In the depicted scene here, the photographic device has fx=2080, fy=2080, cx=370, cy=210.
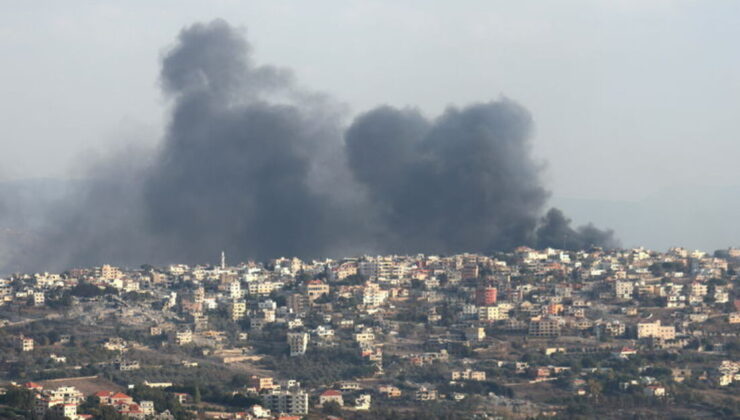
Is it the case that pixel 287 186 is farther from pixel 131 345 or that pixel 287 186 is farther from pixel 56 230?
pixel 131 345

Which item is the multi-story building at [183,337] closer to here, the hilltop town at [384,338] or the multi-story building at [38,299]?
the hilltop town at [384,338]

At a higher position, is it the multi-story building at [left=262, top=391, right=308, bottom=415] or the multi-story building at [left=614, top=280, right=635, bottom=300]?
the multi-story building at [left=614, top=280, right=635, bottom=300]

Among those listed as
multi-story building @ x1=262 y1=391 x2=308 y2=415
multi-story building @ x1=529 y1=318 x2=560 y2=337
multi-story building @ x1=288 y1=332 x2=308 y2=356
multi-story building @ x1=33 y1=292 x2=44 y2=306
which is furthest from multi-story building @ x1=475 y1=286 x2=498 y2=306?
multi-story building @ x1=262 y1=391 x2=308 y2=415

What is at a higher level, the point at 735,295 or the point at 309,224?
the point at 309,224

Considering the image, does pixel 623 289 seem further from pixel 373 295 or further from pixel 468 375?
pixel 468 375

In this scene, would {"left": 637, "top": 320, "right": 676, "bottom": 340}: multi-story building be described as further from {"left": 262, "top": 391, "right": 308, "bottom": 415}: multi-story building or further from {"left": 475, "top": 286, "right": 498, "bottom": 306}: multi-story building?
{"left": 262, "top": 391, "right": 308, "bottom": 415}: multi-story building


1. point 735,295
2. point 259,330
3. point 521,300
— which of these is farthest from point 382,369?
point 735,295

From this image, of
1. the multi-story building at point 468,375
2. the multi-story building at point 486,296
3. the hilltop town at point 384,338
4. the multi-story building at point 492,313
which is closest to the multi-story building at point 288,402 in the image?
the hilltop town at point 384,338

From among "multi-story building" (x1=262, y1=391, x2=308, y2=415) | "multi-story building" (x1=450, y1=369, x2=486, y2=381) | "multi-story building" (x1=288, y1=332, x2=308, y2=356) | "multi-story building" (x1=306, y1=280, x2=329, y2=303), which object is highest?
"multi-story building" (x1=306, y1=280, x2=329, y2=303)
